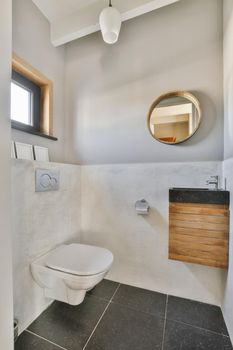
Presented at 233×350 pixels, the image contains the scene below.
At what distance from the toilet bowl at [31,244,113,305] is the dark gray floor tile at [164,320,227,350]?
1.97 feet

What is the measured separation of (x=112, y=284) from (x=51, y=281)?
2.33ft

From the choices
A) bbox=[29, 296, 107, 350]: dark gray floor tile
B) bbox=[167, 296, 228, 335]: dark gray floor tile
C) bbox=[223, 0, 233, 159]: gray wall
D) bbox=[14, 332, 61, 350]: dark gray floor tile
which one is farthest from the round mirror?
bbox=[14, 332, 61, 350]: dark gray floor tile

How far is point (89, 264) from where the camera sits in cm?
121

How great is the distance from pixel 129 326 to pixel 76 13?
8.73 feet

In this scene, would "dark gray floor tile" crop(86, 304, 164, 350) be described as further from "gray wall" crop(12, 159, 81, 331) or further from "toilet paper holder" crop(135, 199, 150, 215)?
"toilet paper holder" crop(135, 199, 150, 215)

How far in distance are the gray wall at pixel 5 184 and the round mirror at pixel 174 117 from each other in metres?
1.15

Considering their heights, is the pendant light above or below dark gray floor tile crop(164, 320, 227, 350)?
above

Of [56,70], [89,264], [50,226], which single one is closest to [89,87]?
[56,70]

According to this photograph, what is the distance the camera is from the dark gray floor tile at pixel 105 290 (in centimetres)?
155

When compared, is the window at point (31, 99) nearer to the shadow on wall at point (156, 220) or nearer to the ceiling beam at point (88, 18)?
the ceiling beam at point (88, 18)

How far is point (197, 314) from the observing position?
52.3 inches

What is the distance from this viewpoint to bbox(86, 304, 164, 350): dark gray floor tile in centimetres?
109

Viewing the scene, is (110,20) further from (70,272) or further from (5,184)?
(70,272)

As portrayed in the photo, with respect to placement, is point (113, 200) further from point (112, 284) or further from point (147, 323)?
point (147, 323)
